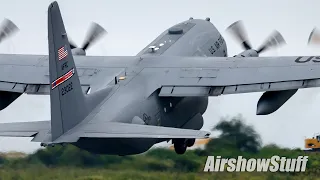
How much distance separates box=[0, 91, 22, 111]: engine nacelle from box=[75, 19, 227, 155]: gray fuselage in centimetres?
616

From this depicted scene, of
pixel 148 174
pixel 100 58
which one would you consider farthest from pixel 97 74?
pixel 148 174

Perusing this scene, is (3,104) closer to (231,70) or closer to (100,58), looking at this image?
(100,58)

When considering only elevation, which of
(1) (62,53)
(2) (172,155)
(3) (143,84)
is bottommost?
(2) (172,155)

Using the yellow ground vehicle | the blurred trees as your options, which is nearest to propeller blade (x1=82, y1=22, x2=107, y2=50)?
the blurred trees

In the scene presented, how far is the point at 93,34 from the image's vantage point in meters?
70.6

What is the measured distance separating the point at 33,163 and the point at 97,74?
5.87 meters

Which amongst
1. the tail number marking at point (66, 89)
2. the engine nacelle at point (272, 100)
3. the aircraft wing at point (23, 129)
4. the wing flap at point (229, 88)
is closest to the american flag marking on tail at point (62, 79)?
the tail number marking at point (66, 89)

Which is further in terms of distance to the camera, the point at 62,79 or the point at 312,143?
the point at 312,143

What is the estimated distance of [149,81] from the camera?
64875 mm

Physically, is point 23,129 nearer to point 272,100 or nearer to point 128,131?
point 128,131

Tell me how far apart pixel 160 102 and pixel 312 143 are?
8.64m

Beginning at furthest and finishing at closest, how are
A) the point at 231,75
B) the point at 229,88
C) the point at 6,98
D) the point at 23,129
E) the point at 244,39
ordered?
the point at 244,39 → the point at 6,98 → the point at 231,75 → the point at 229,88 → the point at 23,129

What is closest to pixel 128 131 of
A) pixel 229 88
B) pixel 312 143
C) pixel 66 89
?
pixel 66 89

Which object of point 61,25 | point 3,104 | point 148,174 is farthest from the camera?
point 3,104
